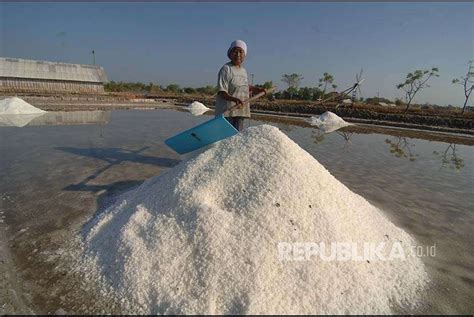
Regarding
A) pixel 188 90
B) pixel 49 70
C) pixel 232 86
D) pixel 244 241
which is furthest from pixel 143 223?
pixel 188 90

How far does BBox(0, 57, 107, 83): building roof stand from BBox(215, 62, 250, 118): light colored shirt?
24.4 m

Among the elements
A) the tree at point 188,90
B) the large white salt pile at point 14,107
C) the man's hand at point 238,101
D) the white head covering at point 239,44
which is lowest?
the large white salt pile at point 14,107

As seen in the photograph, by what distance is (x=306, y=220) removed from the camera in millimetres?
1905

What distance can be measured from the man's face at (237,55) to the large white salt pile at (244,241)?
1145 mm

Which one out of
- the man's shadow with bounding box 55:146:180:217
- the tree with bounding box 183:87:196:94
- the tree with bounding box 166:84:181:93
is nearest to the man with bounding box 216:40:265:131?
the man's shadow with bounding box 55:146:180:217

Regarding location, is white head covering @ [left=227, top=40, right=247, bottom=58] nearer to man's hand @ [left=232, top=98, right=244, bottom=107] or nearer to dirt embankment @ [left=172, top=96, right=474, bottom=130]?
man's hand @ [left=232, top=98, right=244, bottom=107]

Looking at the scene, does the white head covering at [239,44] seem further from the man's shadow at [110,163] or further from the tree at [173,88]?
the tree at [173,88]

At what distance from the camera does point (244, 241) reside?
5.64 ft

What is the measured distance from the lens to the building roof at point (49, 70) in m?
21.6

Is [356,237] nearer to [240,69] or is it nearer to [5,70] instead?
[240,69]

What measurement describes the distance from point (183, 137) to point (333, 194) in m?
1.57

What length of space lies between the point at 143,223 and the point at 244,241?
2.27ft

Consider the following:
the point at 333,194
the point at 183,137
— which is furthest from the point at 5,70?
the point at 333,194

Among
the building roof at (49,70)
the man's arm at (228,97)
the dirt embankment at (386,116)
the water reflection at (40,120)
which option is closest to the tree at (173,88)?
the building roof at (49,70)
